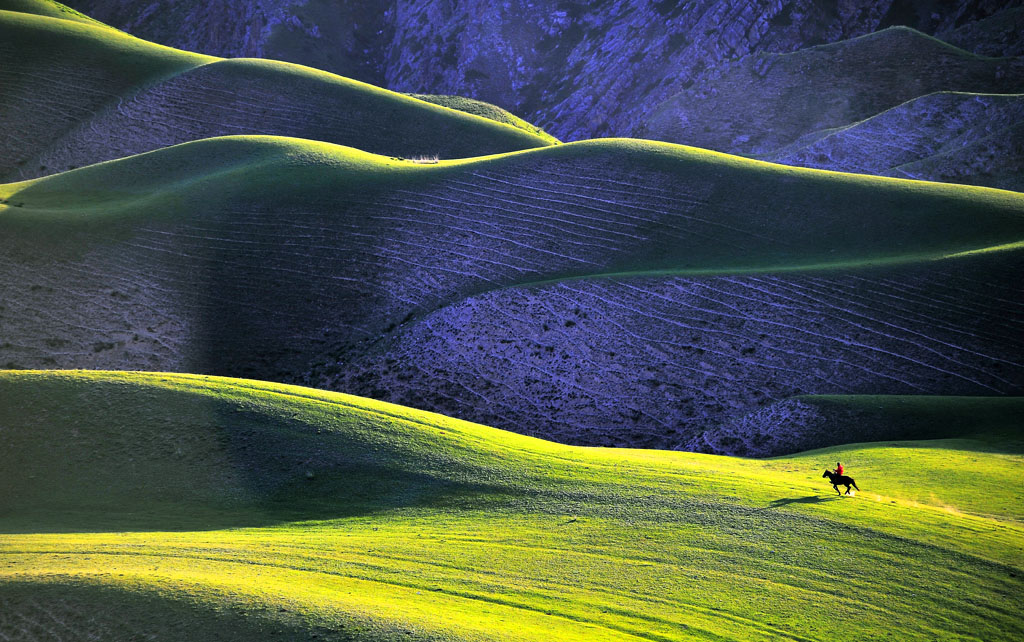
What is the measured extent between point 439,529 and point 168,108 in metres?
68.5

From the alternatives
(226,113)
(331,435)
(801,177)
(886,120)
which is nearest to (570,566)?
(331,435)

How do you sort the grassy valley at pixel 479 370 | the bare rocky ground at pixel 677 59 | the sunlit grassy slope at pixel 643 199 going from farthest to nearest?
the bare rocky ground at pixel 677 59 → the sunlit grassy slope at pixel 643 199 → the grassy valley at pixel 479 370

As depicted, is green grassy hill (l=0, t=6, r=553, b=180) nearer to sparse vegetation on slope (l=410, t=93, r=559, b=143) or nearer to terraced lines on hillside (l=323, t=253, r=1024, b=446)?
sparse vegetation on slope (l=410, t=93, r=559, b=143)

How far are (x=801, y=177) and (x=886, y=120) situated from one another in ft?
131

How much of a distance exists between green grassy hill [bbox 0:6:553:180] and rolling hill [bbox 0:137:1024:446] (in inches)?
748

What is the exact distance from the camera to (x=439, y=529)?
19.2m

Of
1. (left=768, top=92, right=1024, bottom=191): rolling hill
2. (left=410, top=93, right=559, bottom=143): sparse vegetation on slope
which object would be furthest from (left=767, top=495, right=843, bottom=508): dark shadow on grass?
(left=410, top=93, right=559, bottom=143): sparse vegetation on slope

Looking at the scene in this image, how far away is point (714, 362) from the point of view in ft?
117

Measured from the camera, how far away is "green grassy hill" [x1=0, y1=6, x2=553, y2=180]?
71.0 m

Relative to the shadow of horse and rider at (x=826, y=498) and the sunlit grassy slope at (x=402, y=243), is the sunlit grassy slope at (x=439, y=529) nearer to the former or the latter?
the shadow of horse and rider at (x=826, y=498)

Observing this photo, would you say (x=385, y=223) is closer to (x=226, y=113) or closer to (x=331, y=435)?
(x=331, y=435)

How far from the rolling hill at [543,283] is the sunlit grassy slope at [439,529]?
821cm

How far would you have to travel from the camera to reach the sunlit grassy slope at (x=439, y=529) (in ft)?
44.8

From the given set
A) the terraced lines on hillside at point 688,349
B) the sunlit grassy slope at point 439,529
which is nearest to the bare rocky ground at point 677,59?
the terraced lines on hillside at point 688,349
